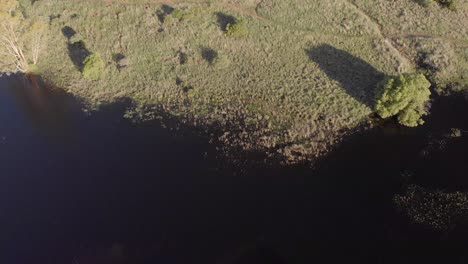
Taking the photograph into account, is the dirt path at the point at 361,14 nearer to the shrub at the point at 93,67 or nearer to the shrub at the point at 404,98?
the shrub at the point at 404,98

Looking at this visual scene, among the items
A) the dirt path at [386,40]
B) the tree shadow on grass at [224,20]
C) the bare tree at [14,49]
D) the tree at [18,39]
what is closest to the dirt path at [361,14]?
the dirt path at [386,40]

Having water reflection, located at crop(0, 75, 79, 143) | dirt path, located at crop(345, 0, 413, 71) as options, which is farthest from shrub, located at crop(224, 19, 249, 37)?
water reflection, located at crop(0, 75, 79, 143)

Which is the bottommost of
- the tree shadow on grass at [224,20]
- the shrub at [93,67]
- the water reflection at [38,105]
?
the water reflection at [38,105]

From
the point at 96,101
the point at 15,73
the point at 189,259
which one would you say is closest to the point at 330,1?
the point at 96,101

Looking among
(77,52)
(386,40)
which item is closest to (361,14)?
(386,40)

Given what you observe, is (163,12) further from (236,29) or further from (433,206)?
(433,206)

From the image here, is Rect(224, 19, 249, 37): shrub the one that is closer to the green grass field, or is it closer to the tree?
the green grass field
